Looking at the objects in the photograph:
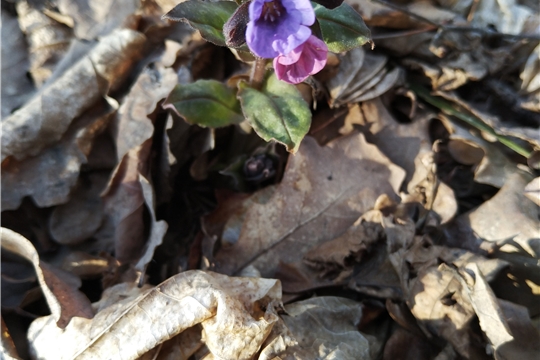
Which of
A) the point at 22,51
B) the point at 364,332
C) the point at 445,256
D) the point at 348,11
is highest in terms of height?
the point at 348,11

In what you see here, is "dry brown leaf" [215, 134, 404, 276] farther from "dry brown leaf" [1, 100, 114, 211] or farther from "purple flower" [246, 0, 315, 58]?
"dry brown leaf" [1, 100, 114, 211]

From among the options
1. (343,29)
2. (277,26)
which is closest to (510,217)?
(343,29)

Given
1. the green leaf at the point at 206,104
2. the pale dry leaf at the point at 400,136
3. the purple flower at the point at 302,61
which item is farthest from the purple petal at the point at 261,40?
the pale dry leaf at the point at 400,136

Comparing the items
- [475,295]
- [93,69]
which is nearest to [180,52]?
[93,69]

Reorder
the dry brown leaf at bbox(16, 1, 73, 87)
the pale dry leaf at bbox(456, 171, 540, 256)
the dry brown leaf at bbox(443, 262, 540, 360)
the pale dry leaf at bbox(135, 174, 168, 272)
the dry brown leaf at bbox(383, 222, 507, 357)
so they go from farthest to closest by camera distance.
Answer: the dry brown leaf at bbox(16, 1, 73, 87)
the pale dry leaf at bbox(135, 174, 168, 272)
the pale dry leaf at bbox(456, 171, 540, 256)
the dry brown leaf at bbox(383, 222, 507, 357)
the dry brown leaf at bbox(443, 262, 540, 360)

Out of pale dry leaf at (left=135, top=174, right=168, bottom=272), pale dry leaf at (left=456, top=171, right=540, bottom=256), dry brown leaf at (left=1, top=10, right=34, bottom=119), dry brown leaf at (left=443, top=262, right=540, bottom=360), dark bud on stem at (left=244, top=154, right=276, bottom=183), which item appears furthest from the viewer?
dry brown leaf at (left=1, top=10, right=34, bottom=119)

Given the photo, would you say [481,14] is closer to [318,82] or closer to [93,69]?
[318,82]

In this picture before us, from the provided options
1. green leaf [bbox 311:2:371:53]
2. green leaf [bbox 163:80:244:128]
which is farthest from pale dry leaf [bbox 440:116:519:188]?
green leaf [bbox 163:80:244:128]
